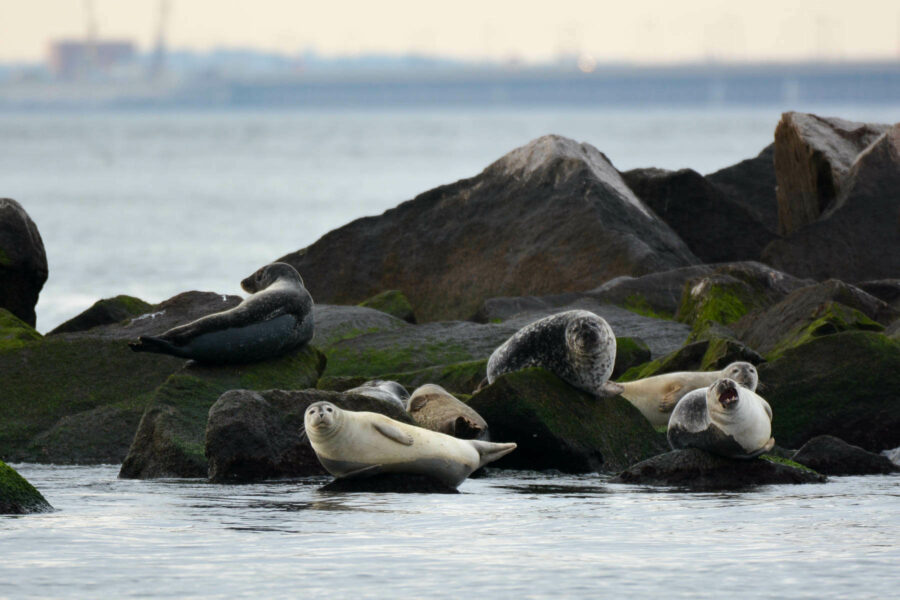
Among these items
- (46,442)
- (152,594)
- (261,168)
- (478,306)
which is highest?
(261,168)

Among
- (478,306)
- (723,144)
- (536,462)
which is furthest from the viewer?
(723,144)

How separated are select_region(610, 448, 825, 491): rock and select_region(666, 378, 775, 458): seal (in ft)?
0.21

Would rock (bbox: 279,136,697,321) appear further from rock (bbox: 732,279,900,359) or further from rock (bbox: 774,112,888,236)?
rock (bbox: 732,279,900,359)

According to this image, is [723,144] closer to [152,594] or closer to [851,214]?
[851,214]

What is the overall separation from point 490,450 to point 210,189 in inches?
2103

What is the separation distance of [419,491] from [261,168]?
73006 mm

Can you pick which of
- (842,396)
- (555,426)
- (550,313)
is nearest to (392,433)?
(555,426)

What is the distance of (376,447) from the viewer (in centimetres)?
881

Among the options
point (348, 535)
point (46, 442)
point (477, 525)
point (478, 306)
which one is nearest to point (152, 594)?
point (348, 535)

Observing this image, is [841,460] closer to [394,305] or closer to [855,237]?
[394,305]

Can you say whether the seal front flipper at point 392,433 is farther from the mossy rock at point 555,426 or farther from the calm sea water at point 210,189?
the calm sea water at point 210,189

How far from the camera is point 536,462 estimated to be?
1010cm

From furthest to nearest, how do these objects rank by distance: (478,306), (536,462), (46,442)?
(478,306), (46,442), (536,462)

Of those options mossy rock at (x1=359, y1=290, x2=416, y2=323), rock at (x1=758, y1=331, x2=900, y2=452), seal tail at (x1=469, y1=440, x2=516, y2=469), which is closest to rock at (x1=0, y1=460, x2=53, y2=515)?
seal tail at (x1=469, y1=440, x2=516, y2=469)
